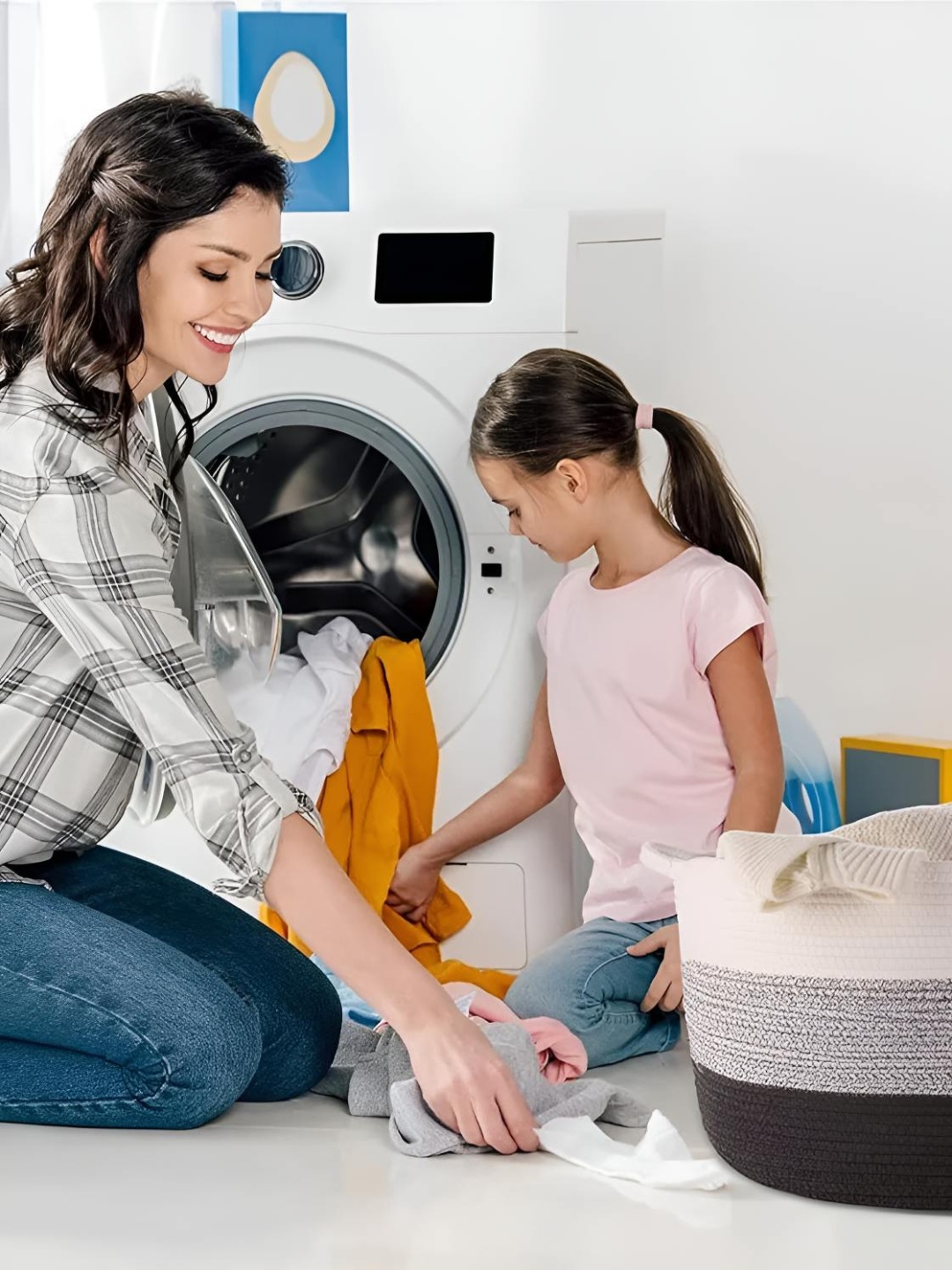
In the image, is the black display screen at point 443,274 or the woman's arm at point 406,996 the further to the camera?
the black display screen at point 443,274

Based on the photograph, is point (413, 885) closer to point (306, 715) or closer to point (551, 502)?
point (306, 715)

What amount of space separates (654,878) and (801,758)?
642 mm

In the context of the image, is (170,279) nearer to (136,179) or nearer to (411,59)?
(136,179)

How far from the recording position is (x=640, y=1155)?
1.07 meters

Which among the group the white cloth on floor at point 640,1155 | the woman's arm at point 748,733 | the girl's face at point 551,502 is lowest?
the white cloth on floor at point 640,1155

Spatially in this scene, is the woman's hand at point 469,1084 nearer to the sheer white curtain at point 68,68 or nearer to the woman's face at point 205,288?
the woman's face at point 205,288

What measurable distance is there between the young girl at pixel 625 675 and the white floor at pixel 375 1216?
50cm

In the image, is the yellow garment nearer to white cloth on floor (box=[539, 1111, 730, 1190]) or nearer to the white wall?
white cloth on floor (box=[539, 1111, 730, 1190])

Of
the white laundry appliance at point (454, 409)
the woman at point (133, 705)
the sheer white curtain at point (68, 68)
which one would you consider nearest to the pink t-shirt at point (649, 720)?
the white laundry appliance at point (454, 409)

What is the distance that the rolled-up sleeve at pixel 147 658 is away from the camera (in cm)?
109

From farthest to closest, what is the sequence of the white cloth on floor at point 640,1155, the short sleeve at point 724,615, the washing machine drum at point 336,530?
the washing machine drum at point 336,530 < the short sleeve at point 724,615 < the white cloth on floor at point 640,1155

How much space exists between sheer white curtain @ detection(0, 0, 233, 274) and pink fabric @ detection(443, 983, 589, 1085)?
1445 millimetres

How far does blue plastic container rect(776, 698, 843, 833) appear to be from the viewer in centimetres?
218

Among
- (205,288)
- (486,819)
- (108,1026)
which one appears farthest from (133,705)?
(486,819)
